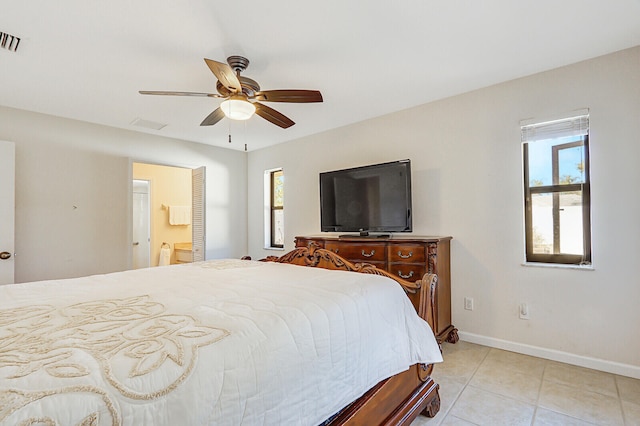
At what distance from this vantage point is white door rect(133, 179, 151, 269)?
230 inches

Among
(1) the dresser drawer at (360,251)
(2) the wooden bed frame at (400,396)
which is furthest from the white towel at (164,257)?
(2) the wooden bed frame at (400,396)

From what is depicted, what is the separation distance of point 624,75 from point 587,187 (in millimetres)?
866

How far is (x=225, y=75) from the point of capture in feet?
6.69

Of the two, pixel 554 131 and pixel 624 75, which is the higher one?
pixel 624 75

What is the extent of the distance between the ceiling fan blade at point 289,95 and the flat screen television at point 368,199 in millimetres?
1350

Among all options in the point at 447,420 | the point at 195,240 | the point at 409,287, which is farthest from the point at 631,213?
the point at 195,240

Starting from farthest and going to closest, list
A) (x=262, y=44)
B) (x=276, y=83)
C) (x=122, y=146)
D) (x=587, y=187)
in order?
(x=122, y=146) → (x=276, y=83) → (x=587, y=187) → (x=262, y=44)

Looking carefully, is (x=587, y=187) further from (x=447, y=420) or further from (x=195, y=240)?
(x=195, y=240)

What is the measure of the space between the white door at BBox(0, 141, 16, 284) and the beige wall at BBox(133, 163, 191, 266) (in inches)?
97.3

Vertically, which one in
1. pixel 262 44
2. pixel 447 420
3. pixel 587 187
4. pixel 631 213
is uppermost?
pixel 262 44

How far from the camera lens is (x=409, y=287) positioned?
1.93 m

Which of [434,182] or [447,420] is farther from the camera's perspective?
[434,182]

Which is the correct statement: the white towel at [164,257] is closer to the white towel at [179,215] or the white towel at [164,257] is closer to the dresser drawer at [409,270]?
the white towel at [179,215]

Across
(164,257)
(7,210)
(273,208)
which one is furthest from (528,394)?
(164,257)
